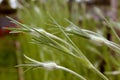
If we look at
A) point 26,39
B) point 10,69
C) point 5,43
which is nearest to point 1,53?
point 5,43

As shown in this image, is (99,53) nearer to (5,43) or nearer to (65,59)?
(65,59)

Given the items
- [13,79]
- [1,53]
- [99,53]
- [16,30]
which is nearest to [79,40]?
[99,53]

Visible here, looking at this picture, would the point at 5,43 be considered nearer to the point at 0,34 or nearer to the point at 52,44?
the point at 0,34

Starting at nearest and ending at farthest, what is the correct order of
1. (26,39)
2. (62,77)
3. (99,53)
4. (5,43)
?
1. (62,77)
2. (26,39)
3. (99,53)
4. (5,43)

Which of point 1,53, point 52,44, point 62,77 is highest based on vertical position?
point 52,44

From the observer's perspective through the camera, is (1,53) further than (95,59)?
Yes

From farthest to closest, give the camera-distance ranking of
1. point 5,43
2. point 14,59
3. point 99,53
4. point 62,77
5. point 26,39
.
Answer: point 5,43
point 14,59
point 99,53
point 26,39
point 62,77

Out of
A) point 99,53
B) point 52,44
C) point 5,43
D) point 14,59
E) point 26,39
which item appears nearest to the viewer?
point 52,44

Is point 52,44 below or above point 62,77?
above

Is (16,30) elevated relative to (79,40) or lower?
elevated
